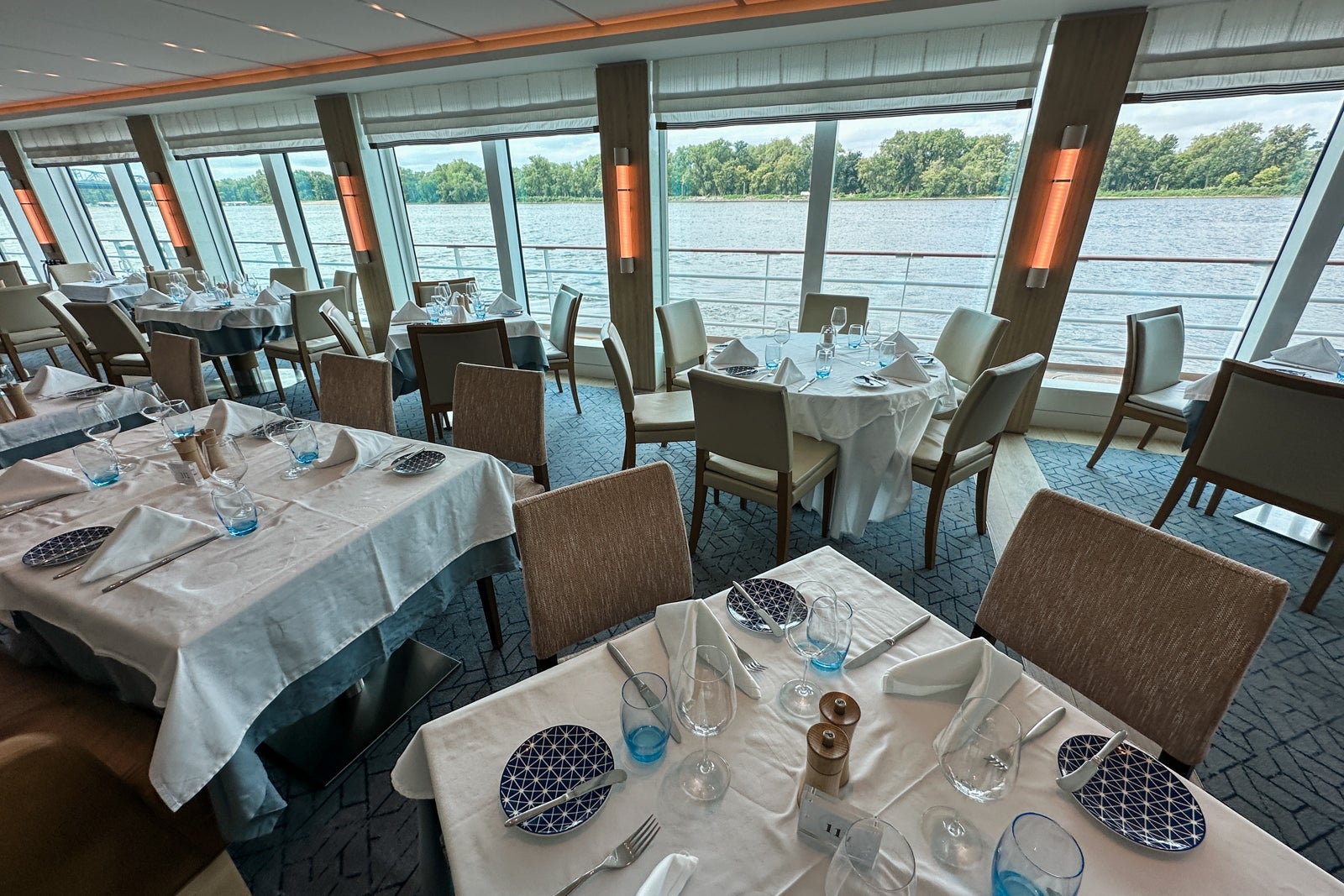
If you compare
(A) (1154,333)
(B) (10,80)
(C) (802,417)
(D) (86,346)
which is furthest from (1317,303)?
(B) (10,80)

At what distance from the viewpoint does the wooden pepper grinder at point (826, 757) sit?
0.70 meters

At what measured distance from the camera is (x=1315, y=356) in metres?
2.61

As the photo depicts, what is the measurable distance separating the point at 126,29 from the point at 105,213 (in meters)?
6.55

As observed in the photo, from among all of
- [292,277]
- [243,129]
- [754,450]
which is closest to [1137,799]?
[754,450]

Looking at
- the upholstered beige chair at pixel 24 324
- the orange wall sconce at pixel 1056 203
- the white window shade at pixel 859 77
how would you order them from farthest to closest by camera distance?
the upholstered beige chair at pixel 24 324 → the white window shade at pixel 859 77 → the orange wall sconce at pixel 1056 203

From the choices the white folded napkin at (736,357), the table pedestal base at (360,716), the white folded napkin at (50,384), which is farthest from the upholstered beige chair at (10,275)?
the white folded napkin at (736,357)

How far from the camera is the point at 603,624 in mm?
1313

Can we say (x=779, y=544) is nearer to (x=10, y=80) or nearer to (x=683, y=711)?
(x=683, y=711)

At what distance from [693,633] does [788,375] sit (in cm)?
171

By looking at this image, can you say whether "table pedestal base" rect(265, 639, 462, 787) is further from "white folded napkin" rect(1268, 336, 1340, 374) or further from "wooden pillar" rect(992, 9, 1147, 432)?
"white folded napkin" rect(1268, 336, 1340, 374)

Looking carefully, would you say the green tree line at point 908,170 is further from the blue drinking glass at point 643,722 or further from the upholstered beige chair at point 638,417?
the blue drinking glass at point 643,722

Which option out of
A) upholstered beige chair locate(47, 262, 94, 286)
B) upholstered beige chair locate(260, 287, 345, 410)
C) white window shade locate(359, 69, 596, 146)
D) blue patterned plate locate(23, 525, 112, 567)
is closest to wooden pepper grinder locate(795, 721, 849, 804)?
blue patterned plate locate(23, 525, 112, 567)

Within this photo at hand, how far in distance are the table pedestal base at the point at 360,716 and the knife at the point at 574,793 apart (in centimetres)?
123

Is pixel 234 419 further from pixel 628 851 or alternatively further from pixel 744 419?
pixel 628 851
